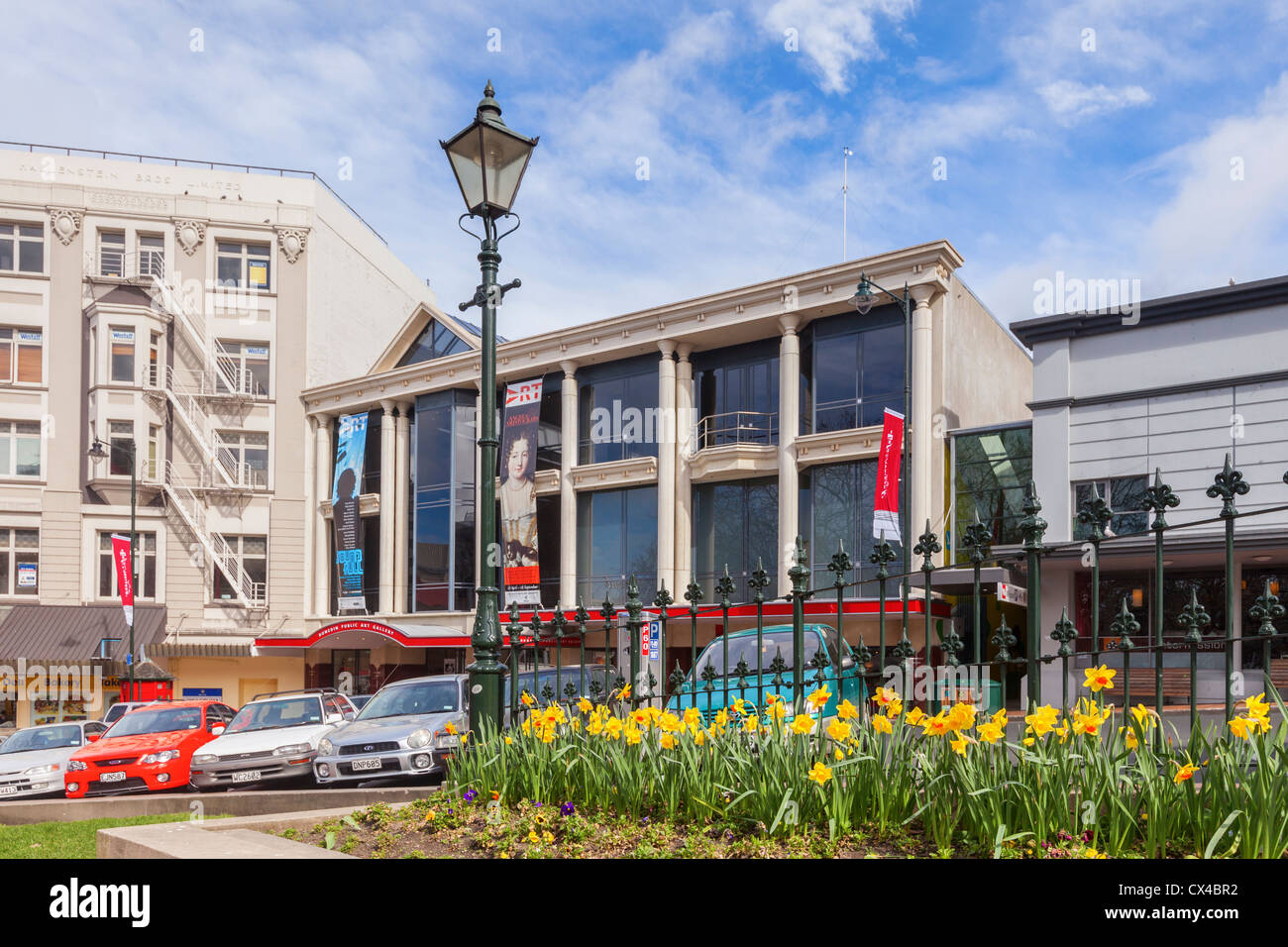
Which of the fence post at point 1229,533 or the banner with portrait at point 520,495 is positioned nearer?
the fence post at point 1229,533

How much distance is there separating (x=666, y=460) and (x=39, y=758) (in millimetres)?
17972

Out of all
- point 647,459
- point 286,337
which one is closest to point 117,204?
point 286,337

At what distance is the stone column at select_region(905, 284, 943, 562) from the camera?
26.0 metres

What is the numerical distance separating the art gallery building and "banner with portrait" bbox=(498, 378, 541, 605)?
0.56m

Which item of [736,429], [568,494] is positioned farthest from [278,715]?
[568,494]

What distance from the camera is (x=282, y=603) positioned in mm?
38406

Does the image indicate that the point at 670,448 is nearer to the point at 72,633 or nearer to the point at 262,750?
the point at 262,750

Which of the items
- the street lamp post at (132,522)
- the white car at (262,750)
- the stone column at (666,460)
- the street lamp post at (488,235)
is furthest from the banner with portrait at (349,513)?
the street lamp post at (488,235)

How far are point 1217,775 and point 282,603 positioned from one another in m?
37.6

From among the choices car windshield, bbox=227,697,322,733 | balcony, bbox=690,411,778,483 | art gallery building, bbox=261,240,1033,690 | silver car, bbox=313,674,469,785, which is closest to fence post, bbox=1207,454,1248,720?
silver car, bbox=313,674,469,785

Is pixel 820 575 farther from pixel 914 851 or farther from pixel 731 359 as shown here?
pixel 914 851

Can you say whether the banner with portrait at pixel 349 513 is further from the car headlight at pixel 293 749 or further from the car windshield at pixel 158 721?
the car headlight at pixel 293 749

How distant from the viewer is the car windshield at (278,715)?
1510cm

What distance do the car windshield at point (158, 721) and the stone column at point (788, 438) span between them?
15.2 m
